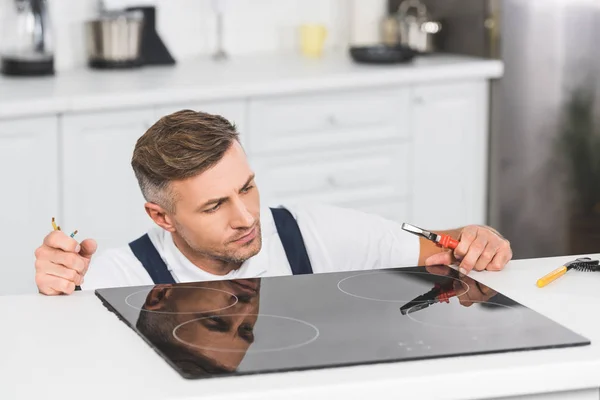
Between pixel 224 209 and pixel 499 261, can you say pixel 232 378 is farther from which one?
pixel 224 209

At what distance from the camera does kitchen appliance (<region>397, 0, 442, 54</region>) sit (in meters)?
4.50

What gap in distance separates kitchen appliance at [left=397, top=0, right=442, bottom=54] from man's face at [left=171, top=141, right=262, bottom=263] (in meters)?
2.44

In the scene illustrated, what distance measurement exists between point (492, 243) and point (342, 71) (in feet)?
7.20

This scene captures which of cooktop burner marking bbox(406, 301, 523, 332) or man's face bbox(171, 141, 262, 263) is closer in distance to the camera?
cooktop burner marking bbox(406, 301, 523, 332)

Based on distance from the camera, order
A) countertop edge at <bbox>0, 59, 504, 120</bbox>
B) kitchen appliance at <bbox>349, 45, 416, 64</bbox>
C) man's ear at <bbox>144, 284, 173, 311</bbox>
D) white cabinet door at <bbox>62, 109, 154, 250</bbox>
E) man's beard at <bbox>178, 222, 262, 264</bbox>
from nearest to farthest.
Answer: man's ear at <bbox>144, 284, 173, 311</bbox> → man's beard at <bbox>178, 222, 262, 264</bbox> → countertop edge at <bbox>0, 59, 504, 120</bbox> → white cabinet door at <bbox>62, 109, 154, 250</bbox> → kitchen appliance at <bbox>349, 45, 416, 64</bbox>

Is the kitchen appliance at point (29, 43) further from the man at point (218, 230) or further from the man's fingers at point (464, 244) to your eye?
the man's fingers at point (464, 244)

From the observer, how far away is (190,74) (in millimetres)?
3988

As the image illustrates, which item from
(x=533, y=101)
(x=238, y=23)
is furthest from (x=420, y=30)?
(x=238, y=23)

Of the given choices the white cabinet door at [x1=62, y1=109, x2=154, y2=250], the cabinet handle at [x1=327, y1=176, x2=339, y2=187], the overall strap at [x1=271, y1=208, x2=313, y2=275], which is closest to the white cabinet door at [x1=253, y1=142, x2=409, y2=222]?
the cabinet handle at [x1=327, y1=176, x2=339, y2=187]

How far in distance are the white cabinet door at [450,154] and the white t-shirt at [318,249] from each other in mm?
1865

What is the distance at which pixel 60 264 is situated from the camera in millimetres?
1844

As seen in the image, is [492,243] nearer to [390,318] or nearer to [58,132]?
[390,318]

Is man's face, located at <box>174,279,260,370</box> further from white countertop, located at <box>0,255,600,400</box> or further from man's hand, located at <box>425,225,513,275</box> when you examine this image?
man's hand, located at <box>425,225,513,275</box>

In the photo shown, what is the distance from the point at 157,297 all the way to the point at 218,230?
0.44 m
